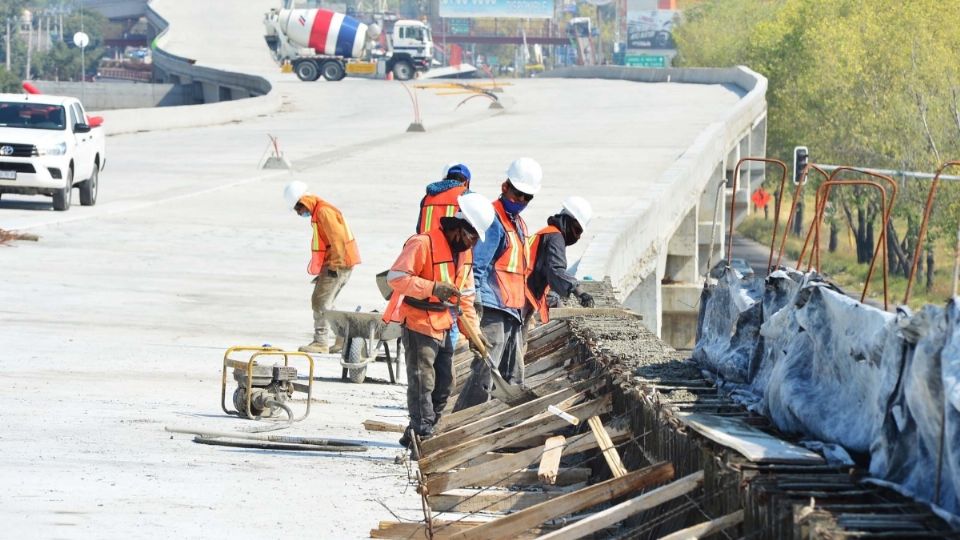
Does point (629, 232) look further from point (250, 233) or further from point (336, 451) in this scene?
point (336, 451)

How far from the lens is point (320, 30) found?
3280 inches

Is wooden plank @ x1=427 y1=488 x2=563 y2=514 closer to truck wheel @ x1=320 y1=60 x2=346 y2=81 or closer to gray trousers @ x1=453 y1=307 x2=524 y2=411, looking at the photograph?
gray trousers @ x1=453 y1=307 x2=524 y2=411

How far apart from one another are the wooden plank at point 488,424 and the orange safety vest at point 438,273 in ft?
2.44

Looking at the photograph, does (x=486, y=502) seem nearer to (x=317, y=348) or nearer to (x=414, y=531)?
(x=414, y=531)

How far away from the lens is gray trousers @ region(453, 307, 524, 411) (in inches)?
478

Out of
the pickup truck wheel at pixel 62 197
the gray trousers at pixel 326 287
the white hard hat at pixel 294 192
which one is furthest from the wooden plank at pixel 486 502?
the pickup truck wheel at pixel 62 197

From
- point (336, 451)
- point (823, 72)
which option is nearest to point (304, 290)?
point (336, 451)

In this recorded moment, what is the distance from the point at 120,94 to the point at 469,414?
9979cm

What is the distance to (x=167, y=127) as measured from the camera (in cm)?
5809

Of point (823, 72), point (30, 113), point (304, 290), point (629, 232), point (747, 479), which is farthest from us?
point (823, 72)

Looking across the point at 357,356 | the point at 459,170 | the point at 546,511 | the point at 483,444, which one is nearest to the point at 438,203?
the point at 459,170

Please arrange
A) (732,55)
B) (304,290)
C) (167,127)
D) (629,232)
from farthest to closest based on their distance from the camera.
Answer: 1. (732,55)
2. (167,127)
3. (629,232)
4. (304,290)

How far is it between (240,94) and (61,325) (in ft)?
248

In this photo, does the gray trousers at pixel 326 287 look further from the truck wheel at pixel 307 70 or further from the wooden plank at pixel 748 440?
the truck wheel at pixel 307 70
